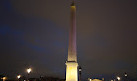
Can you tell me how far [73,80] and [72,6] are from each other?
14.8m

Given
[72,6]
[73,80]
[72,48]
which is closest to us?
[73,80]

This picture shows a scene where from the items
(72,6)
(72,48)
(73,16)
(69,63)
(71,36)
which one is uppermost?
(72,6)

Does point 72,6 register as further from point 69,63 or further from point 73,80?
point 73,80

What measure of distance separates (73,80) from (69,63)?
283 cm

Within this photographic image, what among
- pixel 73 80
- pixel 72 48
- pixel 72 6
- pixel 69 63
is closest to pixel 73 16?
pixel 72 6

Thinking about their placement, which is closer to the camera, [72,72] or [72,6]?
[72,72]

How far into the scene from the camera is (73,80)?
25594 mm

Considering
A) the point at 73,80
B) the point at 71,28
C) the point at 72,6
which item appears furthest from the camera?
the point at 72,6

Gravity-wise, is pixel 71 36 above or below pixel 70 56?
above

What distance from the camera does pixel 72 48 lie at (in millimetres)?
27344

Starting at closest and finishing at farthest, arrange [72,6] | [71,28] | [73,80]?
[73,80], [71,28], [72,6]

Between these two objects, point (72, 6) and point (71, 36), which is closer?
point (71, 36)

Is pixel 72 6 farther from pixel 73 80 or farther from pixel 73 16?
pixel 73 80

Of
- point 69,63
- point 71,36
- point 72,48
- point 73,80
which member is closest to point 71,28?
point 71,36
